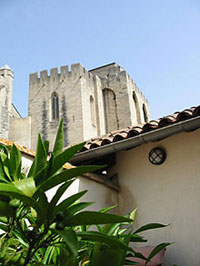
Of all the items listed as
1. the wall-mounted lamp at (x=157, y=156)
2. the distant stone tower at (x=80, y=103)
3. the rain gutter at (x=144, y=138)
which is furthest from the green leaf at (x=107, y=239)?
the distant stone tower at (x=80, y=103)

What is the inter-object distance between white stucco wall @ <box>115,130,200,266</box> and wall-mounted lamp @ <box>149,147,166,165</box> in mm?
52

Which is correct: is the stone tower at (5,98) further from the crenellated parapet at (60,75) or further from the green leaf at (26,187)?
the green leaf at (26,187)

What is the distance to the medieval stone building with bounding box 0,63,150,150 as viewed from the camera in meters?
27.6

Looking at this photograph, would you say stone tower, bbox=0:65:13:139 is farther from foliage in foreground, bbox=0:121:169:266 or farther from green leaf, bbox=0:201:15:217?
green leaf, bbox=0:201:15:217

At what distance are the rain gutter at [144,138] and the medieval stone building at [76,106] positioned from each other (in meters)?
23.0

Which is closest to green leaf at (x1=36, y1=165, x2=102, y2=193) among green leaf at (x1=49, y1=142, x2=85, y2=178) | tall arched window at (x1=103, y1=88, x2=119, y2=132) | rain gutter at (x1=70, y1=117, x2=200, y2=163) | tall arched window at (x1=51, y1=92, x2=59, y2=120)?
green leaf at (x1=49, y1=142, x2=85, y2=178)

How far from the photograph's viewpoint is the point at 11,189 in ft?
3.19

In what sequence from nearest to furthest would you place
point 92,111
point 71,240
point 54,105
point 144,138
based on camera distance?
point 71,240
point 144,138
point 54,105
point 92,111

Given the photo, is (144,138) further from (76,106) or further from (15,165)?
(76,106)

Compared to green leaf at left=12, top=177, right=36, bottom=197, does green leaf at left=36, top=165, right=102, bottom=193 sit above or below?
above

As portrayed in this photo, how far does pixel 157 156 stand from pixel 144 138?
48 centimetres

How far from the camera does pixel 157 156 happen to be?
3635 mm

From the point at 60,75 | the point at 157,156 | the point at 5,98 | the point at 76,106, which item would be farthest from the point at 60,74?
the point at 157,156

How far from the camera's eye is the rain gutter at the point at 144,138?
3.10 metres
